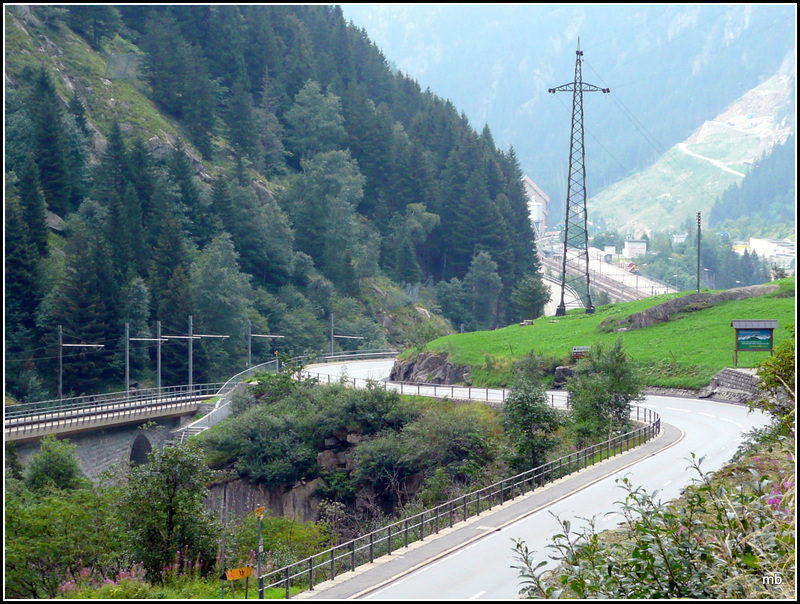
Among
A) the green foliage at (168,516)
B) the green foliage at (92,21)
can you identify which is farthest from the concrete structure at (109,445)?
the green foliage at (92,21)

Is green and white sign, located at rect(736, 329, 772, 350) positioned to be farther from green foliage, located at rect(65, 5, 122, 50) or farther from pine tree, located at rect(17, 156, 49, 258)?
green foliage, located at rect(65, 5, 122, 50)

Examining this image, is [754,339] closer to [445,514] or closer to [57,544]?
[445,514]

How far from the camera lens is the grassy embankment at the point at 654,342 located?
169 feet

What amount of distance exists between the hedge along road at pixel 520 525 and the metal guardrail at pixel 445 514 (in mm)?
485

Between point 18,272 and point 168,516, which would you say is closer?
point 168,516

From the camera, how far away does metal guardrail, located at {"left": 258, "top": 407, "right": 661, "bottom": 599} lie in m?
20.5

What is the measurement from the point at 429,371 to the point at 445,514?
3817cm

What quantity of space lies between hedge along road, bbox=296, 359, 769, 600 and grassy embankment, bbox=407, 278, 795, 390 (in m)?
11.5

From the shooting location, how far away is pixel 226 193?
96812 mm

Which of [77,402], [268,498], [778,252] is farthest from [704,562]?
[778,252]

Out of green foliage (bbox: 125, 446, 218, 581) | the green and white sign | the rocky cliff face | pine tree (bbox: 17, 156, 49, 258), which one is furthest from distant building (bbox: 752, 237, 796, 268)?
green foliage (bbox: 125, 446, 218, 581)

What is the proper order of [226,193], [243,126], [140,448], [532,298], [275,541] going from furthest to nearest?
[243,126] → [226,193] → [532,298] → [140,448] → [275,541]

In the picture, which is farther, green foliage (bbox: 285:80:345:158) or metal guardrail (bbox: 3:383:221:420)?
green foliage (bbox: 285:80:345:158)

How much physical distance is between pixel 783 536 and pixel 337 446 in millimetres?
38446
